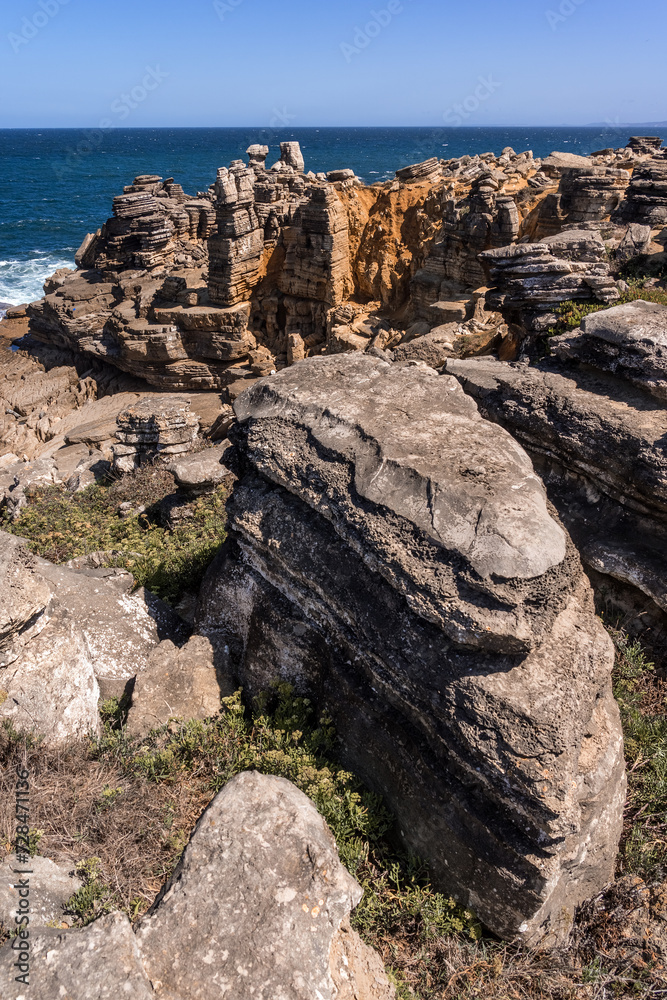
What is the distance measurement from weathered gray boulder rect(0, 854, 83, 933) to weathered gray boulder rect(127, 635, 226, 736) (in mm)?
1077

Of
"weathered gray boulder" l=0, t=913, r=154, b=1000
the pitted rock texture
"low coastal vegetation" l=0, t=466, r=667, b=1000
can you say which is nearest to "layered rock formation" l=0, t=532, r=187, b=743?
→ "low coastal vegetation" l=0, t=466, r=667, b=1000

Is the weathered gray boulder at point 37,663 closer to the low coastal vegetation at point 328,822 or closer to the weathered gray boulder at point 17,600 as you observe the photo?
the weathered gray boulder at point 17,600

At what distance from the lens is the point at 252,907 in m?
2.48

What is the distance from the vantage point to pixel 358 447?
146 inches

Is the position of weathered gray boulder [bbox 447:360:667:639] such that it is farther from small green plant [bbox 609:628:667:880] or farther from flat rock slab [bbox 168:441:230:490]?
flat rock slab [bbox 168:441:230:490]

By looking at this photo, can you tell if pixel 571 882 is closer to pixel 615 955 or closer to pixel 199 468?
pixel 615 955

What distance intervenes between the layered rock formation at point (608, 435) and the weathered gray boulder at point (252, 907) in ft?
10.1

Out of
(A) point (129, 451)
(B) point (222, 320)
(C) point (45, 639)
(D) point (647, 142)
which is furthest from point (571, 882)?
(D) point (647, 142)

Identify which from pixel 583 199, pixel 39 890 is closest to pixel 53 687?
pixel 39 890

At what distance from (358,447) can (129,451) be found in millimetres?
7094

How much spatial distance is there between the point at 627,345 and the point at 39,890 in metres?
5.49

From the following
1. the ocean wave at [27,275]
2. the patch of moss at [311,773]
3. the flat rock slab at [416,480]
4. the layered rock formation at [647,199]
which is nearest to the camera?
the flat rock slab at [416,480]

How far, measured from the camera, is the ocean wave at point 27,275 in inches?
1241

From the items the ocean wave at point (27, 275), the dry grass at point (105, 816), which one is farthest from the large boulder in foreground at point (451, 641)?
the ocean wave at point (27, 275)
